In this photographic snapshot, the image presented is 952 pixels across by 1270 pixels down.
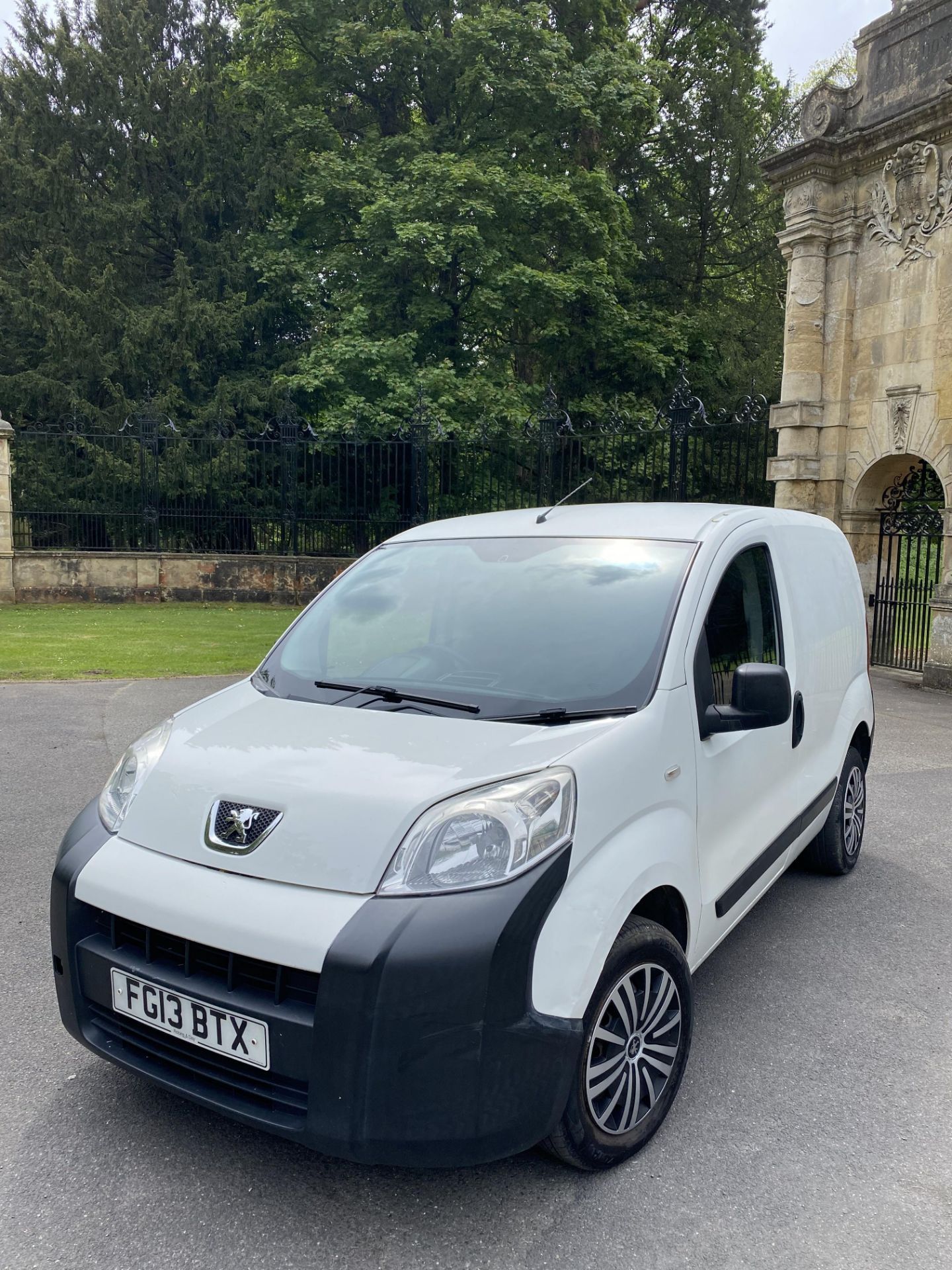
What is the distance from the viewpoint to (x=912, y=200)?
11.9m

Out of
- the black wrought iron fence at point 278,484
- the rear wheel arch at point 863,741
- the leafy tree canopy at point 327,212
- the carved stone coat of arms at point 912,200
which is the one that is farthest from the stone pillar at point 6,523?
the rear wheel arch at point 863,741

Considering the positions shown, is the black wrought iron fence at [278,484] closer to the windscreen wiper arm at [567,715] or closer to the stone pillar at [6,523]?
the stone pillar at [6,523]

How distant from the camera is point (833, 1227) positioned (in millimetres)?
2412

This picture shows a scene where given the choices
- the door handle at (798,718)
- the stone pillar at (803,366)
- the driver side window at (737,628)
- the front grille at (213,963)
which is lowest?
the front grille at (213,963)

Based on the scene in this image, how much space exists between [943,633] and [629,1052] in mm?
9972

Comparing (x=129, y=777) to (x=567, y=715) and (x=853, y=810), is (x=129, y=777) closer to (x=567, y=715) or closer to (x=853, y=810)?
(x=567, y=715)

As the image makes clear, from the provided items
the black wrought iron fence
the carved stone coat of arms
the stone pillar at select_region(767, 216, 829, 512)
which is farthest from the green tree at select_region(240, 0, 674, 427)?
the carved stone coat of arms

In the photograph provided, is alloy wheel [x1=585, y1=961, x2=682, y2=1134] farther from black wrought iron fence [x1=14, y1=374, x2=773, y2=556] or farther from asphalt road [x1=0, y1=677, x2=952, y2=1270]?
black wrought iron fence [x1=14, y1=374, x2=773, y2=556]

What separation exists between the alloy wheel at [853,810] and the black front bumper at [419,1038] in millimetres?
3020

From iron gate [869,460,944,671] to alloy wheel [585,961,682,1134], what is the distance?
1090 cm

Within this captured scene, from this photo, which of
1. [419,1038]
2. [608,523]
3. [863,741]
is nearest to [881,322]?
[863,741]

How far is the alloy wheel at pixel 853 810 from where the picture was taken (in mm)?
4871

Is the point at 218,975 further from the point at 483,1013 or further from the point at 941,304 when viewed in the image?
the point at 941,304

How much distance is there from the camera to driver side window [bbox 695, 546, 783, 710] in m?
3.17
